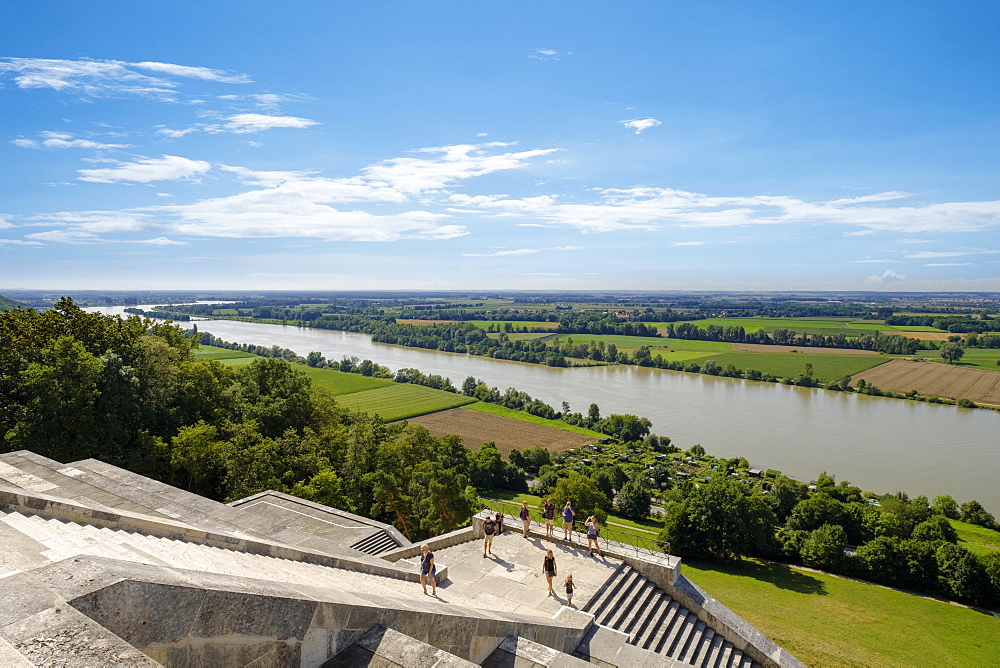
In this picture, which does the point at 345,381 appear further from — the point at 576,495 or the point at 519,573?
the point at 519,573

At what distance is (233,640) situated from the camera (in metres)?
4.71

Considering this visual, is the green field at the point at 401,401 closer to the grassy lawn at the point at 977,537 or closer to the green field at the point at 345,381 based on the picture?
the green field at the point at 345,381

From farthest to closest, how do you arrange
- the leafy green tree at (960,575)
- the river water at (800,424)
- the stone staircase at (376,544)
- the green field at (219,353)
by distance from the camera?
the green field at (219,353) → the river water at (800,424) → the leafy green tree at (960,575) → the stone staircase at (376,544)

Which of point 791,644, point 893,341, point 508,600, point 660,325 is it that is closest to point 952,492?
point 791,644

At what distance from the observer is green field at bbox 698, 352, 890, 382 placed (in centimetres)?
8719

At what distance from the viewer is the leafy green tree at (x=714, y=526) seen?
30391 millimetres

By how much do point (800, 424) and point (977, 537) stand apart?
2350 cm

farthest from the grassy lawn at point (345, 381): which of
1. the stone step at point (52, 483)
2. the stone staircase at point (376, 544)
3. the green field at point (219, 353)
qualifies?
the stone staircase at point (376, 544)

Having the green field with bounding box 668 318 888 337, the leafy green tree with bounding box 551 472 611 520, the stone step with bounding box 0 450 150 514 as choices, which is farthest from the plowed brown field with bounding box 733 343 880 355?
the stone step with bounding box 0 450 150 514

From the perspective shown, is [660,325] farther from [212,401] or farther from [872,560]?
[212,401]

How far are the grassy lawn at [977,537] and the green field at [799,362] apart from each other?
4988 cm

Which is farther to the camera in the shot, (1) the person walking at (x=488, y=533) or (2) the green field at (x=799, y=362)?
(2) the green field at (x=799, y=362)

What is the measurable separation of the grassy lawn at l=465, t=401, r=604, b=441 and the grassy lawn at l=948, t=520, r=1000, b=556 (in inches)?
1159

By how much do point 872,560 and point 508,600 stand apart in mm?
28250
